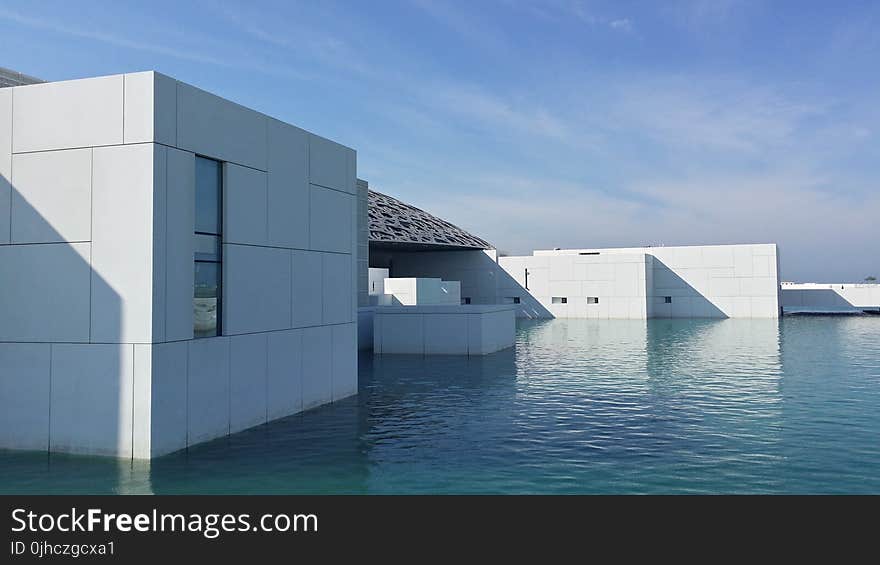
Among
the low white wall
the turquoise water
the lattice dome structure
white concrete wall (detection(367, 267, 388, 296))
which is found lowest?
the turquoise water

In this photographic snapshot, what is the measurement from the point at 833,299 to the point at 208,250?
6043 cm

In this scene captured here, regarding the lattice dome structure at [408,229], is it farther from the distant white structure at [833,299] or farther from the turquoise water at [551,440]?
the turquoise water at [551,440]

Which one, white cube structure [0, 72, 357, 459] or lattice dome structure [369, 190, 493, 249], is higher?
lattice dome structure [369, 190, 493, 249]

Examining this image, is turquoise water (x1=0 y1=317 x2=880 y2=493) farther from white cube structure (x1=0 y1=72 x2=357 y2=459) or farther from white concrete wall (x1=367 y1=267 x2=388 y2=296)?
white concrete wall (x1=367 y1=267 x2=388 y2=296)

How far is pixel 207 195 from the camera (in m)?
12.6

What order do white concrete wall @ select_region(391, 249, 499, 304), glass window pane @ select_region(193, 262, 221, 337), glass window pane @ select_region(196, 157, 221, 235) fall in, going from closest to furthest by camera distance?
glass window pane @ select_region(193, 262, 221, 337) → glass window pane @ select_region(196, 157, 221, 235) → white concrete wall @ select_region(391, 249, 499, 304)

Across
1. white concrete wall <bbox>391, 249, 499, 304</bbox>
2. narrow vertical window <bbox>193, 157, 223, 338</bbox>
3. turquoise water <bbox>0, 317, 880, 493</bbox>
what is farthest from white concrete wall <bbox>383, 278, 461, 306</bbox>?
narrow vertical window <bbox>193, 157, 223, 338</bbox>

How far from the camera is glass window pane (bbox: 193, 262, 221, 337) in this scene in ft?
40.4

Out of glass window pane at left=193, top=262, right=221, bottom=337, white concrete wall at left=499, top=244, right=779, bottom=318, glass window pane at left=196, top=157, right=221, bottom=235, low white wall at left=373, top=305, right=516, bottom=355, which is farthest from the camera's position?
white concrete wall at left=499, top=244, right=779, bottom=318

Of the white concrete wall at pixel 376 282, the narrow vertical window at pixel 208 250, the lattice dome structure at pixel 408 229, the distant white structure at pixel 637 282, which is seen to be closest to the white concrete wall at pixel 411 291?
the white concrete wall at pixel 376 282

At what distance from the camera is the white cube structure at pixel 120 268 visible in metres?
11.1

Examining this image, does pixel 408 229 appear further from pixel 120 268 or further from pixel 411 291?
pixel 120 268

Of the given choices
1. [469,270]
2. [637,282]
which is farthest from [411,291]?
[469,270]

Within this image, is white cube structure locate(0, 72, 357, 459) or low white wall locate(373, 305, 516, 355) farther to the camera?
low white wall locate(373, 305, 516, 355)
